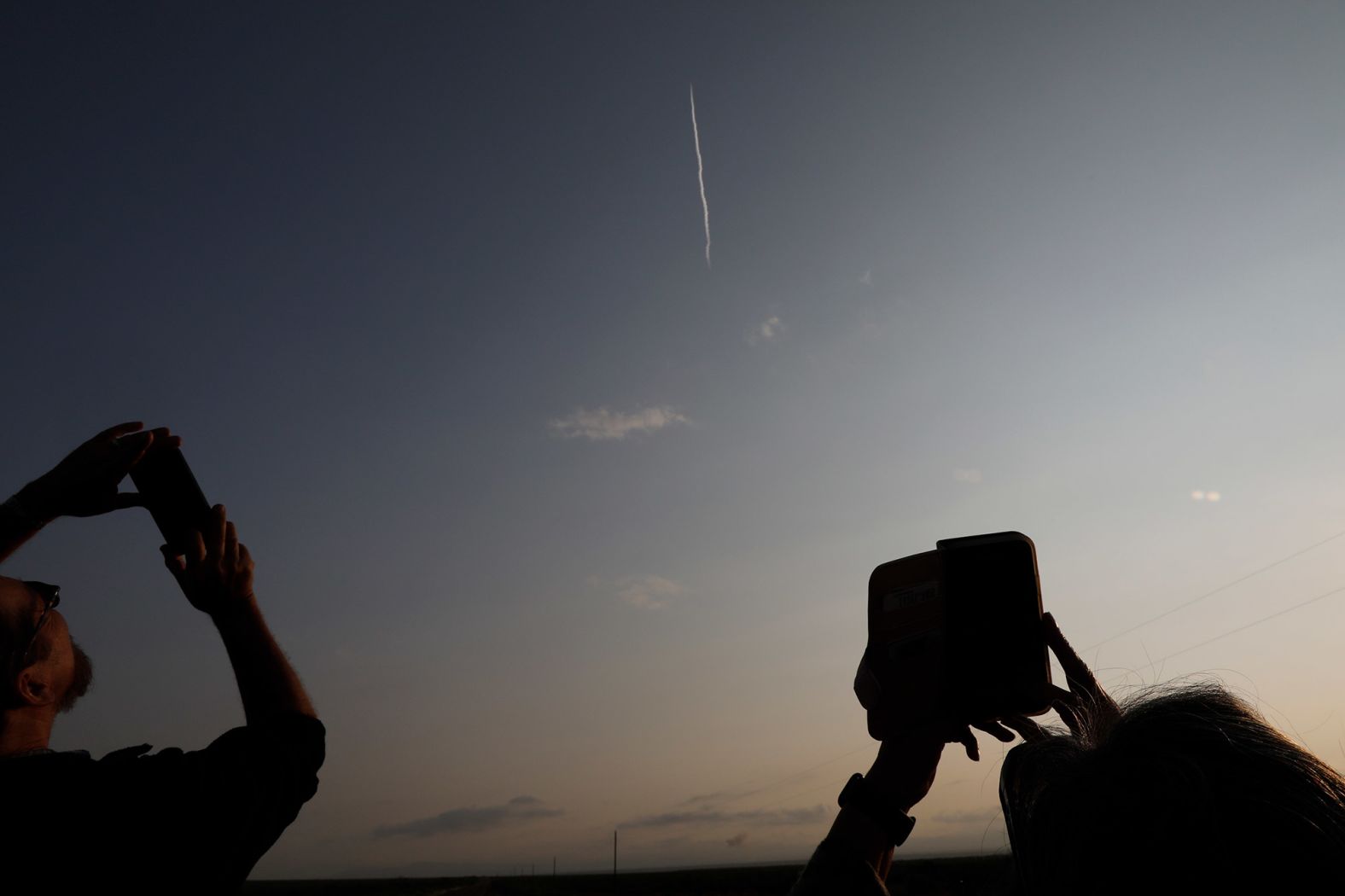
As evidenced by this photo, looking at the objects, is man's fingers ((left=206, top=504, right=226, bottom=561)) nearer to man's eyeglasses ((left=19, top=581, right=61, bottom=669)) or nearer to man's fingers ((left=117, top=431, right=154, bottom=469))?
man's fingers ((left=117, top=431, right=154, bottom=469))

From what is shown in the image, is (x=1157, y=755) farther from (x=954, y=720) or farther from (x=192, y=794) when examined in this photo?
(x=192, y=794)

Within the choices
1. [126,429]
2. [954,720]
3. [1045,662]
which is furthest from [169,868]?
[1045,662]

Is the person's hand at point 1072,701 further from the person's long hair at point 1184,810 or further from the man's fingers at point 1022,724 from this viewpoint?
the person's long hair at point 1184,810

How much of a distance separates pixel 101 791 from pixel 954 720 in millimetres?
2442

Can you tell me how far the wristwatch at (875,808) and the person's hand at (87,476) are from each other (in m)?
2.45

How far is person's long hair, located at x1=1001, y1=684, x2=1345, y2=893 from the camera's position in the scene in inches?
48.4

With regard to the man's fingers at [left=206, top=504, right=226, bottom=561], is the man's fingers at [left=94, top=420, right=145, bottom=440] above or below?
above

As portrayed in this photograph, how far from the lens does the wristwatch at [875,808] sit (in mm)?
1845

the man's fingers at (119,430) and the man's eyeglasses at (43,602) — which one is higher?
the man's fingers at (119,430)

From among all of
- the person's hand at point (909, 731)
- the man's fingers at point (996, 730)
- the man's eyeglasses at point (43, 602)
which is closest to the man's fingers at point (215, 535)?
the man's eyeglasses at point (43, 602)

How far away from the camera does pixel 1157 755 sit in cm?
141

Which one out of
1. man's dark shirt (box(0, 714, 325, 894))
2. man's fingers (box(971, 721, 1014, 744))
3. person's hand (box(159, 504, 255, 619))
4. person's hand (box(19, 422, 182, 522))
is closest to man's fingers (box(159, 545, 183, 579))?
person's hand (box(159, 504, 255, 619))

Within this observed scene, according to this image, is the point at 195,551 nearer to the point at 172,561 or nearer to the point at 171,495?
the point at 172,561

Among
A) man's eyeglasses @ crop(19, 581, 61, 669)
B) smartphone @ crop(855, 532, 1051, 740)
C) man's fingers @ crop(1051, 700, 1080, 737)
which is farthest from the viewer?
man's eyeglasses @ crop(19, 581, 61, 669)
